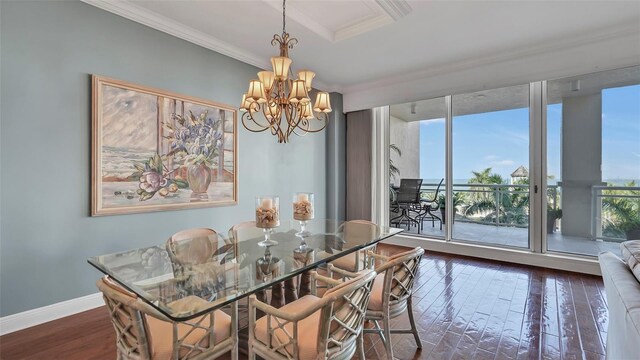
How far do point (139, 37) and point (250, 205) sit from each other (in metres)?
2.21

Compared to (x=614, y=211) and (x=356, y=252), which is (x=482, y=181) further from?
(x=356, y=252)

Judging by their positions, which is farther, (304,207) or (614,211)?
(614,211)

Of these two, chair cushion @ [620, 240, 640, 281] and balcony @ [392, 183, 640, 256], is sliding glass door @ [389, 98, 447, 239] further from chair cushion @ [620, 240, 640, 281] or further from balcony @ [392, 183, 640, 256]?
chair cushion @ [620, 240, 640, 281]

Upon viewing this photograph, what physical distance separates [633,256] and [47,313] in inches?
159

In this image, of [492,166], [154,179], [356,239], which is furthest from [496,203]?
[154,179]

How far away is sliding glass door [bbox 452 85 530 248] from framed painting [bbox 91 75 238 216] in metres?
3.45

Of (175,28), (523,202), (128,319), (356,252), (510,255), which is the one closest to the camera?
(128,319)

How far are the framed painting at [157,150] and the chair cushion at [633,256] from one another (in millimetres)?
3474

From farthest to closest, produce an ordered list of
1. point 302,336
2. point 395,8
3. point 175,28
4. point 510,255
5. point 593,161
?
1. point 510,255
2. point 593,161
3. point 175,28
4. point 395,8
5. point 302,336

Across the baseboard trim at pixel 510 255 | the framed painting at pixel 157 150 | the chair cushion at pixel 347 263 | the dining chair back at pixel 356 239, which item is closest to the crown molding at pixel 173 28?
the framed painting at pixel 157 150

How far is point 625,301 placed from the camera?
4.00ft

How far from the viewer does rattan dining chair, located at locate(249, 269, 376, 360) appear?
119 centimetres

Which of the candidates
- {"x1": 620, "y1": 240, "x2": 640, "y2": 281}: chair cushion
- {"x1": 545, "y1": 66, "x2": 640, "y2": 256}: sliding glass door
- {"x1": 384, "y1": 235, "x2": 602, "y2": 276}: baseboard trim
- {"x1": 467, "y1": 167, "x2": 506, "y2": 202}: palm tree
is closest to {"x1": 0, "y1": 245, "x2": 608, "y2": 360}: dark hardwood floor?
{"x1": 384, "y1": 235, "x2": 602, "y2": 276}: baseboard trim

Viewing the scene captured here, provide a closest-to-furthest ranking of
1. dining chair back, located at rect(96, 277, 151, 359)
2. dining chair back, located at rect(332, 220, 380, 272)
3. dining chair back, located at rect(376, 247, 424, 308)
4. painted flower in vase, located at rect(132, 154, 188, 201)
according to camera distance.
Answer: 1. dining chair back, located at rect(96, 277, 151, 359)
2. dining chair back, located at rect(376, 247, 424, 308)
3. dining chair back, located at rect(332, 220, 380, 272)
4. painted flower in vase, located at rect(132, 154, 188, 201)
